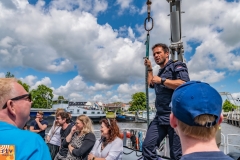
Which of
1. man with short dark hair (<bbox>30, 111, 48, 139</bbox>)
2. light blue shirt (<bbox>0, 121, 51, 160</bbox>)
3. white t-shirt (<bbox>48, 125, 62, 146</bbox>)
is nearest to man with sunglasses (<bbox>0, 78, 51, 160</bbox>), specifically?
light blue shirt (<bbox>0, 121, 51, 160</bbox>)

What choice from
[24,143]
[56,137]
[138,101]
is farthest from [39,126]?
[138,101]

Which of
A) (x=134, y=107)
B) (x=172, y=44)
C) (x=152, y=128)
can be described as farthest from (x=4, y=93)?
(x=134, y=107)

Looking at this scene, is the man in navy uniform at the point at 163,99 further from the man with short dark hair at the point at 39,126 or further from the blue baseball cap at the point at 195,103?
the man with short dark hair at the point at 39,126

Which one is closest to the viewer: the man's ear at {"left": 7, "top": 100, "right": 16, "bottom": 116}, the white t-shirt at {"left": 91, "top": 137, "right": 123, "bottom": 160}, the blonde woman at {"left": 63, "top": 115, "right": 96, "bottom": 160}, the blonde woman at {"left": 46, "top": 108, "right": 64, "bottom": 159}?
the man's ear at {"left": 7, "top": 100, "right": 16, "bottom": 116}

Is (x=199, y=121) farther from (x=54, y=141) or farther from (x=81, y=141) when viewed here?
(x=54, y=141)

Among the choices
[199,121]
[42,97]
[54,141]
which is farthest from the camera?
[42,97]

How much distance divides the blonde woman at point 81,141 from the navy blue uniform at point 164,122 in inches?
58.6

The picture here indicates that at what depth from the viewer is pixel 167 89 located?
114 inches

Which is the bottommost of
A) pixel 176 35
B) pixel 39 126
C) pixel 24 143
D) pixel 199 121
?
pixel 39 126

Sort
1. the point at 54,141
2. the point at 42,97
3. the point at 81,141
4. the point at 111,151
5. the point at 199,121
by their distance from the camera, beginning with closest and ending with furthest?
the point at 199,121
the point at 111,151
the point at 81,141
the point at 54,141
the point at 42,97

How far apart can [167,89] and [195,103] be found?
1684 millimetres

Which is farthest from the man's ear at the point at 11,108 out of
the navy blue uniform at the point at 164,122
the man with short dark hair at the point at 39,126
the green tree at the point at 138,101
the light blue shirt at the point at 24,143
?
the green tree at the point at 138,101

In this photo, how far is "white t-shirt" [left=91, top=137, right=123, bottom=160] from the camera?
12.5ft

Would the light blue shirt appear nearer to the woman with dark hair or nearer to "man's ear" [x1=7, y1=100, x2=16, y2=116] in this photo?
"man's ear" [x1=7, y1=100, x2=16, y2=116]
